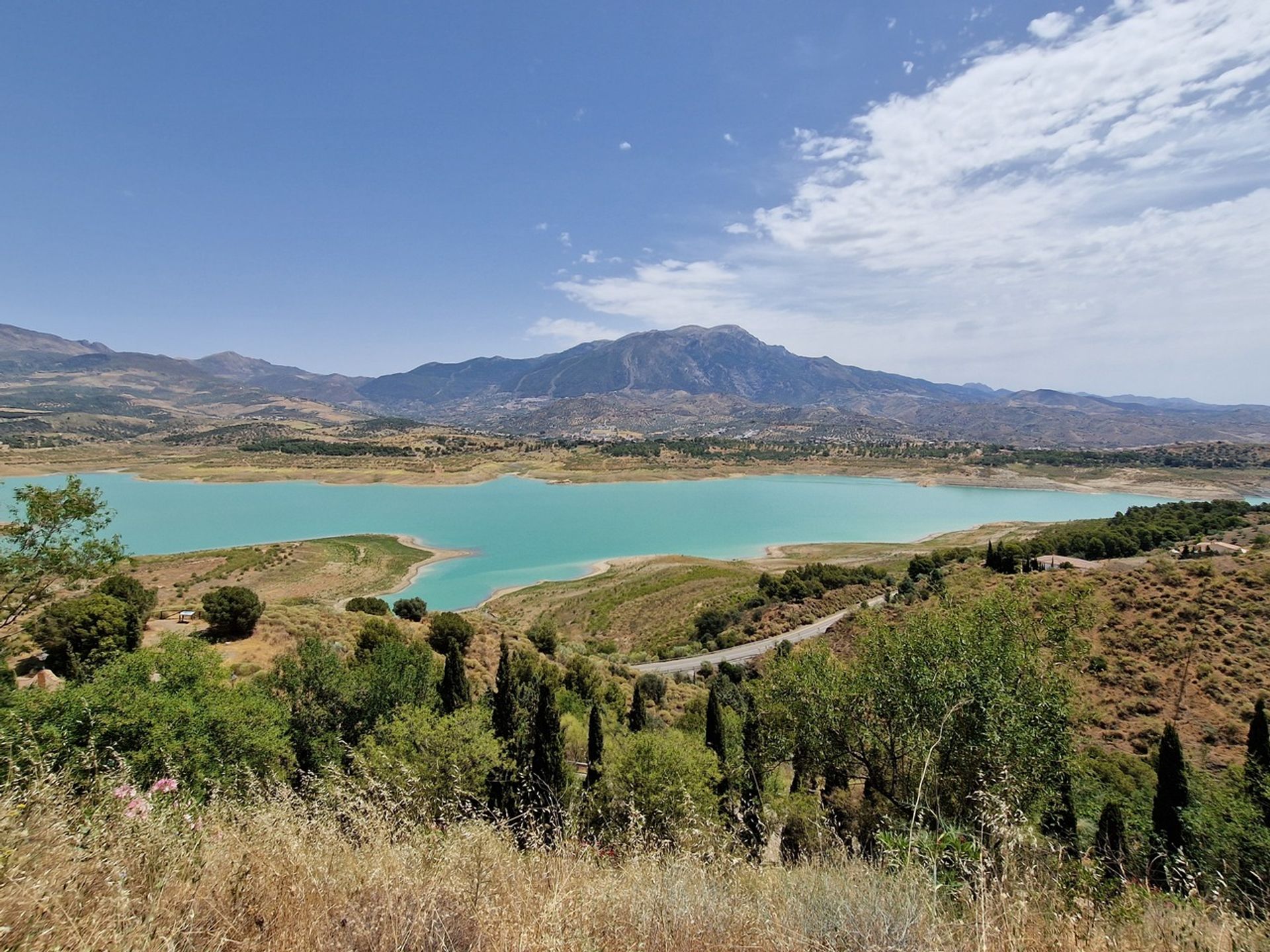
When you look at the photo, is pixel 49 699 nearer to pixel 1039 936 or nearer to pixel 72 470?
pixel 1039 936

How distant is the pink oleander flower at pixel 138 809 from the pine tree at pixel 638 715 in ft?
48.4

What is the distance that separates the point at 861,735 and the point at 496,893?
904cm

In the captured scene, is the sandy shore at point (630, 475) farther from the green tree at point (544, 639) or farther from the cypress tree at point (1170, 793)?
the cypress tree at point (1170, 793)

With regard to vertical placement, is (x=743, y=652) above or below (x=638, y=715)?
below

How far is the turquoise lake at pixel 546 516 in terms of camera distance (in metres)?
50.7

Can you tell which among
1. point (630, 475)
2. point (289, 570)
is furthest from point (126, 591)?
point (630, 475)

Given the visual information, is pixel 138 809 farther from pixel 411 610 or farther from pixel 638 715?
pixel 411 610

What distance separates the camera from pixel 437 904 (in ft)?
9.64

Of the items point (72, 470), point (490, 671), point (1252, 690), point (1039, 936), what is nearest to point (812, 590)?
point (1252, 690)

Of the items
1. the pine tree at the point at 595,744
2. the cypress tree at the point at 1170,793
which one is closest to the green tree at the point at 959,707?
the cypress tree at the point at 1170,793

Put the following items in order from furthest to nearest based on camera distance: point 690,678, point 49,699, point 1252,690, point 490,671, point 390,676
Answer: point 690,678, point 490,671, point 1252,690, point 390,676, point 49,699

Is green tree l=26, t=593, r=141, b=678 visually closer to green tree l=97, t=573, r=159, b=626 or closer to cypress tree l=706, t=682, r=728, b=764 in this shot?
green tree l=97, t=573, r=159, b=626

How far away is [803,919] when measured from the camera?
3125mm

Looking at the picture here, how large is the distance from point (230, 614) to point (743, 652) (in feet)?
74.6
